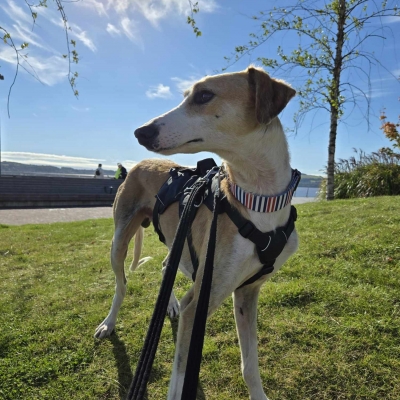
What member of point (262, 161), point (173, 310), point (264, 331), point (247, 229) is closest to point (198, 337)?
point (247, 229)

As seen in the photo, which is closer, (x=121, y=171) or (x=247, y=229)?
(x=247, y=229)

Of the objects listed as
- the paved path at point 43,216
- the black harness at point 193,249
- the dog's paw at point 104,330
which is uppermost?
the black harness at point 193,249

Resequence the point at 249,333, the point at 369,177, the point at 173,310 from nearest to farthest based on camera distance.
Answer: the point at 249,333, the point at 173,310, the point at 369,177

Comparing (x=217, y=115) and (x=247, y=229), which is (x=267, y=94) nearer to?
(x=217, y=115)

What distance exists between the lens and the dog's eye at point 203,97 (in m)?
2.37

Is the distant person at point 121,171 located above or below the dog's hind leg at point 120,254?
above

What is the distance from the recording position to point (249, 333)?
8.63 ft

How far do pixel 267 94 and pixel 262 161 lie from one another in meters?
0.47

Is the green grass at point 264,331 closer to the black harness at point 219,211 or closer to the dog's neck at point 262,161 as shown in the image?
the black harness at point 219,211

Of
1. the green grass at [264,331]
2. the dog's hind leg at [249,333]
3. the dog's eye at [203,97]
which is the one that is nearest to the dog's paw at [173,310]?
the green grass at [264,331]

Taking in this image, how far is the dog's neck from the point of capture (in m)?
2.26

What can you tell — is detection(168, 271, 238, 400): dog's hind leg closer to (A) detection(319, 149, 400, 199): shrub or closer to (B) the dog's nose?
(B) the dog's nose

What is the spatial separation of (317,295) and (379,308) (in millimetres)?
631

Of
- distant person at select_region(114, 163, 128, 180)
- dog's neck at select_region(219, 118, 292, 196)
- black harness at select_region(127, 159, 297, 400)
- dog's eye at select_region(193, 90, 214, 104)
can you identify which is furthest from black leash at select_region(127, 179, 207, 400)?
distant person at select_region(114, 163, 128, 180)
